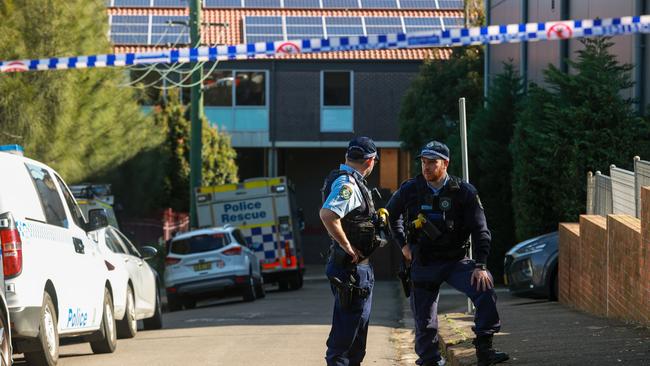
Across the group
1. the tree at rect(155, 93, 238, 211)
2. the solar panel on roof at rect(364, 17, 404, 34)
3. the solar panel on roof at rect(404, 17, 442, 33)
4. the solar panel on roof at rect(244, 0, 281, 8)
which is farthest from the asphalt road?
the solar panel on roof at rect(244, 0, 281, 8)

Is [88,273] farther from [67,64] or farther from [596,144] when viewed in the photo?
[596,144]

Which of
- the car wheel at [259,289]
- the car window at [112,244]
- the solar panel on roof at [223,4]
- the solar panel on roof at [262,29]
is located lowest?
the car wheel at [259,289]

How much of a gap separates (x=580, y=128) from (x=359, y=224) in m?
11.5

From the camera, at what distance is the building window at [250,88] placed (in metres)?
46.4

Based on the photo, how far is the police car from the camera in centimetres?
997

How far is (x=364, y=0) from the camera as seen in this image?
47094 mm

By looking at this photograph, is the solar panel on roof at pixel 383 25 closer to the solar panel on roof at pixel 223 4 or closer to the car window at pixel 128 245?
the solar panel on roof at pixel 223 4

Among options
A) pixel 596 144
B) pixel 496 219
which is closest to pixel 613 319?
pixel 596 144

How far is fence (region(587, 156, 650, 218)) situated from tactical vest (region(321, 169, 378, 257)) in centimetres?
434

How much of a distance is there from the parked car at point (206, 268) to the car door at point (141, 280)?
6.43 meters

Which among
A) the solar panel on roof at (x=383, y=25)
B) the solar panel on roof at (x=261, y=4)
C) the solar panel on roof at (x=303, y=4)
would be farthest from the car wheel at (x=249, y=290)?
the solar panel on roof at (x=261, y=4)

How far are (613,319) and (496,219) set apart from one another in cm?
1301

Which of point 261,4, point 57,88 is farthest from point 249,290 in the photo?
point 261,4

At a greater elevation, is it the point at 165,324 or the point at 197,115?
the point at 197,115
